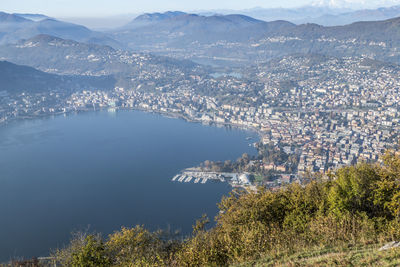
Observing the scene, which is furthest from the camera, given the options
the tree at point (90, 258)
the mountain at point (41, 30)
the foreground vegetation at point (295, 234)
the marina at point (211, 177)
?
the mountain at point (41, 30)

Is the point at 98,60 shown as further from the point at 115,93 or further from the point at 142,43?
the point at 142,43

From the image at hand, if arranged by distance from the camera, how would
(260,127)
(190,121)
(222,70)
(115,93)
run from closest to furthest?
(260,127), (190,121), (115,93), (222,70)

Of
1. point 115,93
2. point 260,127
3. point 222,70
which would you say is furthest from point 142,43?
point 260,127

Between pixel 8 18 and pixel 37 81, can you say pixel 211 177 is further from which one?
pixel 8 18

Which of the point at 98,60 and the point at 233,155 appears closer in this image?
the point at 233,155

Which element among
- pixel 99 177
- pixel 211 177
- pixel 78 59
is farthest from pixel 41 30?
pixel 211 177

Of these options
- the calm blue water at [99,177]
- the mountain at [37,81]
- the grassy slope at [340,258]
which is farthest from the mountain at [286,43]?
the grassy slope at [340,258]

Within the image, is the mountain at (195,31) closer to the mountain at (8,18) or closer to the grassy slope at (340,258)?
the mountain at (8,18)
